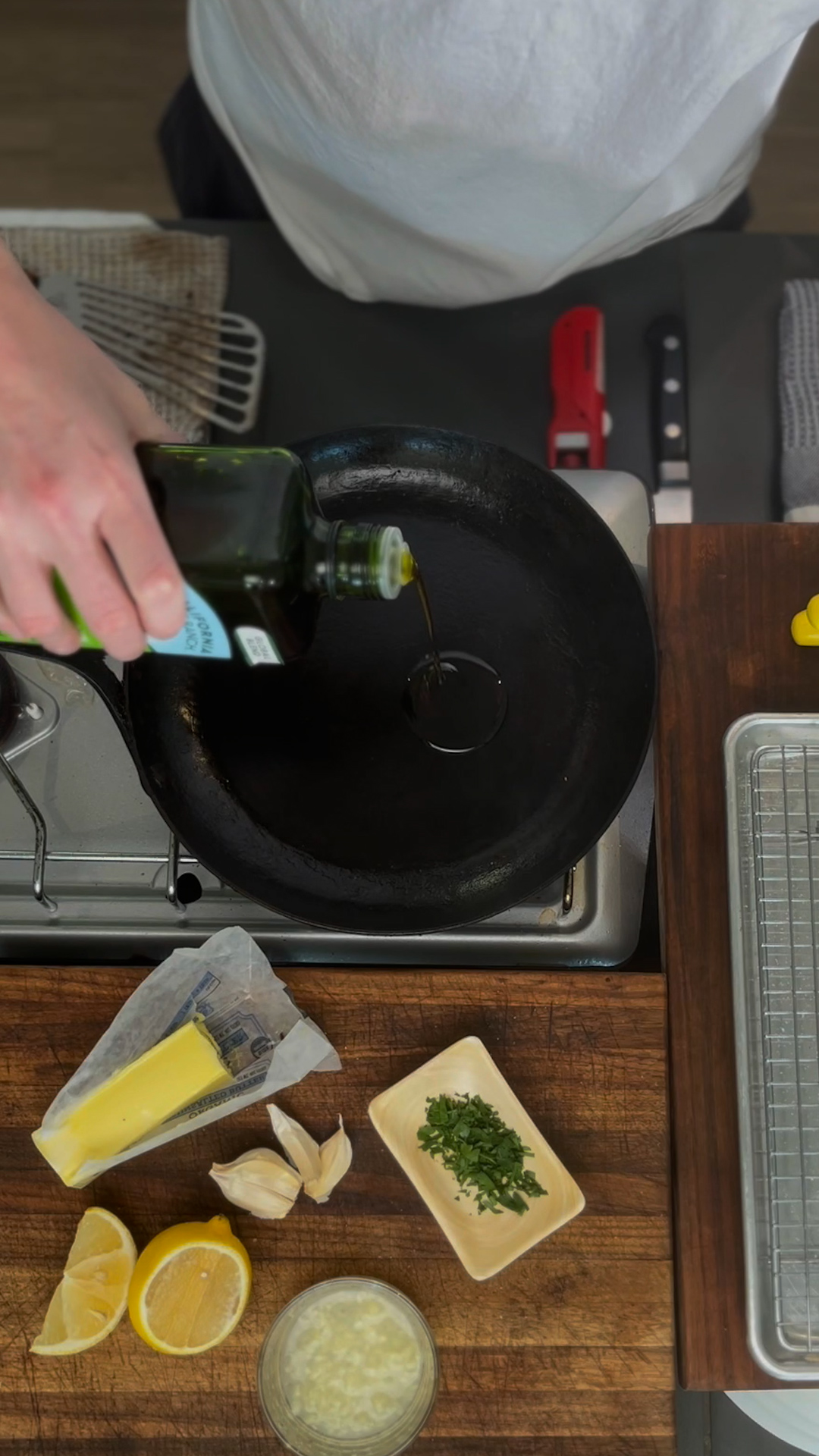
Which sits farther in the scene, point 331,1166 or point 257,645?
point 331,1166

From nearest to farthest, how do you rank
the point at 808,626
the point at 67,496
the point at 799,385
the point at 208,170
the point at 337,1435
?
the point at 67,496 < the point at 337,1435 < the point at 808,626 < the point at 799,385 < the point at 208,170

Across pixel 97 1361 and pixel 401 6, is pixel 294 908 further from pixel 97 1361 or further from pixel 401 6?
pixel 401 6

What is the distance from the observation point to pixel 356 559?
557 millimetres

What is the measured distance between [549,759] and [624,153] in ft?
1.59

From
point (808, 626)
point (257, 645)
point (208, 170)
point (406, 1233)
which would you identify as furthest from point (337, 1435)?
point (208, 170)

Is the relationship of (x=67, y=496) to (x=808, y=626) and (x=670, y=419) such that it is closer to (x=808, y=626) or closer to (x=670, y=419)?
(x=808, y=626)

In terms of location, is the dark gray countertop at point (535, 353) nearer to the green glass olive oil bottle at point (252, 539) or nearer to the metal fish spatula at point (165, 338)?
the metal fish spatula at point (165, 338)

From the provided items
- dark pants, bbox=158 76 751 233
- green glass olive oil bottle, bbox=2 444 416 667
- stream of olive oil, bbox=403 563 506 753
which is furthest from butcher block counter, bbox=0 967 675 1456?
dark pants, bbox=158 76 751 233

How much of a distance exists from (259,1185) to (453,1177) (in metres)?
0.12

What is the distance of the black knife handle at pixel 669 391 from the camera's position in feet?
3.51

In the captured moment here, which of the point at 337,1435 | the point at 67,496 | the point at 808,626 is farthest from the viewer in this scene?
the point at 808,626

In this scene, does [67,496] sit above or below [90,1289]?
above

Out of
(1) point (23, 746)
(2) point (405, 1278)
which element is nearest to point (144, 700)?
(1) point (23, 746)

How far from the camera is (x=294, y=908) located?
705 mm
